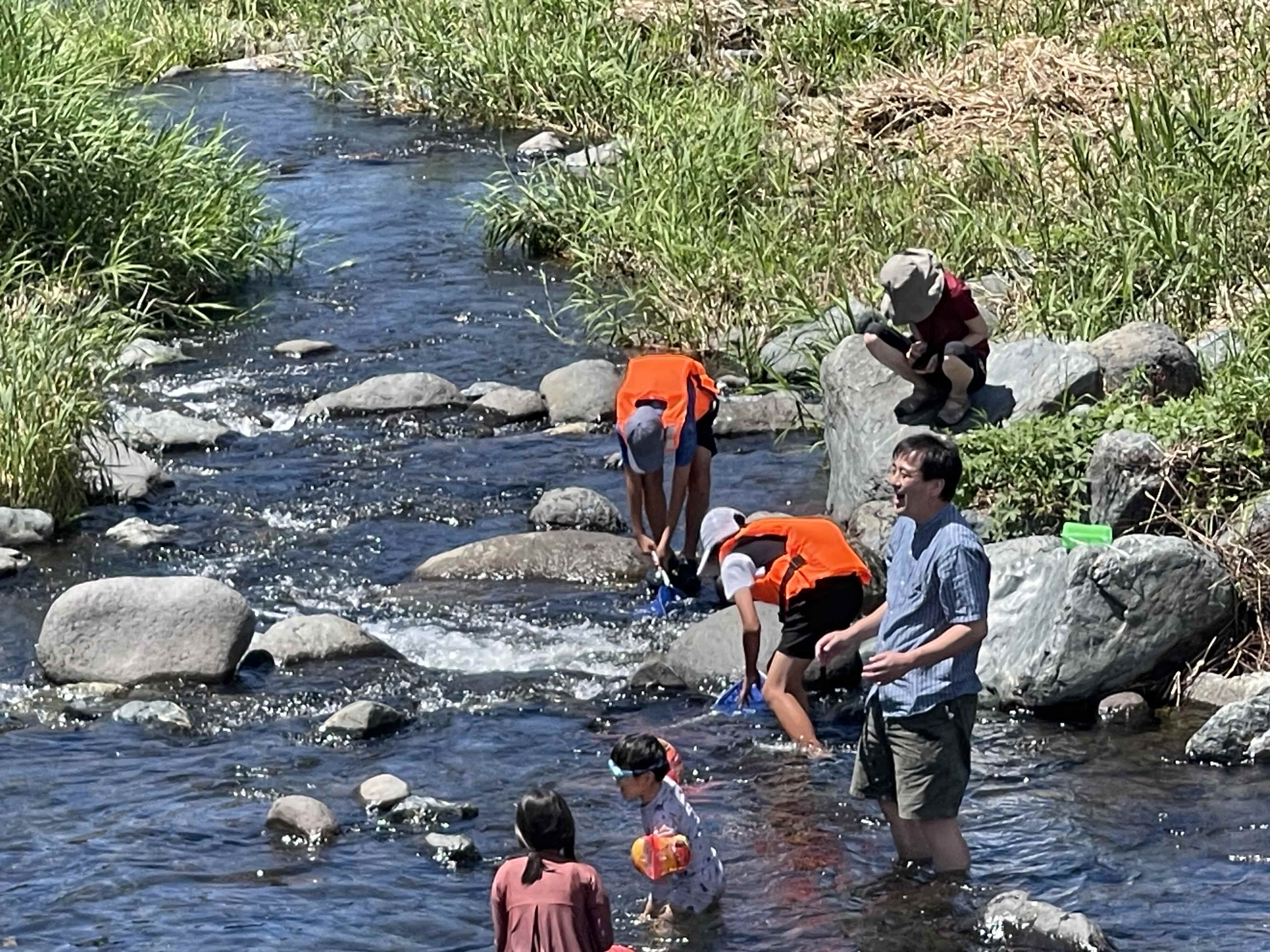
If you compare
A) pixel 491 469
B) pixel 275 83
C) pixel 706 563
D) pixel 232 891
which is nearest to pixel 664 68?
pixel 275 83

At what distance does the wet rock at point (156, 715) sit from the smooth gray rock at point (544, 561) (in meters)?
2.04

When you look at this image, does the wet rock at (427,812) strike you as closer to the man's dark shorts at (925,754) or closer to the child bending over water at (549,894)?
the man's dark shorts at (925,754)

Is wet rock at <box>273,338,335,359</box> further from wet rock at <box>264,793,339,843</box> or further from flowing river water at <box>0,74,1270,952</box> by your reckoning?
wet rock at <box>264,793,339,843</box>

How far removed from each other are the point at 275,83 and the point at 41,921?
17.2m

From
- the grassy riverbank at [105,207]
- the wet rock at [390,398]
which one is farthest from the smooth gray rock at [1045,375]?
the grassy riverbank at [105,207]

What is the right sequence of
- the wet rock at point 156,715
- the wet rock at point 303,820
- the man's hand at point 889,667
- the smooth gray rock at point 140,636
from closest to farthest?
the man's hand at point 889,667 < the wet rock at point 303,820 < the wet rock at point 156,715 < the smooth gray rock at point 140,636

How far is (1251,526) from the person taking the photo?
8.86 meters

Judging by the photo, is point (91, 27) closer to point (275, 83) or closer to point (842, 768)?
point (275, 83)

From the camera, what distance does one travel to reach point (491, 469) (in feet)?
39.5

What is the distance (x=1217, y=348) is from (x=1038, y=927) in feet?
17.1

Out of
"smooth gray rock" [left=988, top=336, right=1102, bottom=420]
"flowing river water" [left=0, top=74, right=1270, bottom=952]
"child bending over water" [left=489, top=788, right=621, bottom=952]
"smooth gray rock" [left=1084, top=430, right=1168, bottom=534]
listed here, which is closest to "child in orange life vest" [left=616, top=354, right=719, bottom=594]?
"flowing river water" [left=0, top=74, right=1270, bottom=952]

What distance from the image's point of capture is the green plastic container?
8.52 metres

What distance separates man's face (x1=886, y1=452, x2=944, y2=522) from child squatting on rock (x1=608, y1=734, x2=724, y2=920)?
1053 mm

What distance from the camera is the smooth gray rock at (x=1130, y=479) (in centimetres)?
917
